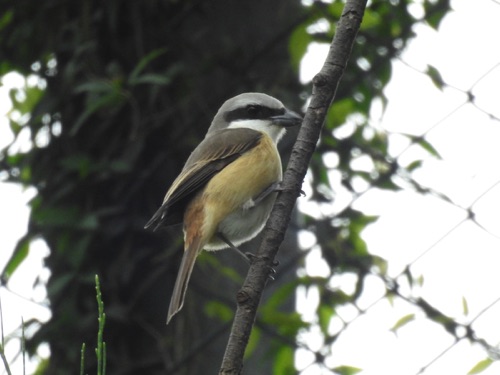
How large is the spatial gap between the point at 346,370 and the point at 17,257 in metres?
1.75

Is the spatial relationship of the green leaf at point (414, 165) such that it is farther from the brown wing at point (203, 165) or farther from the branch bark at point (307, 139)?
the branch bark at point (307, 139)

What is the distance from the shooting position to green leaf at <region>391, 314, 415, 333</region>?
346 centimetres

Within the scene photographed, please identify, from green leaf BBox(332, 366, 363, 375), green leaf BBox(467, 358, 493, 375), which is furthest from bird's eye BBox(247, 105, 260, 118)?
green leaf BBox(467, 358, 493, 375)

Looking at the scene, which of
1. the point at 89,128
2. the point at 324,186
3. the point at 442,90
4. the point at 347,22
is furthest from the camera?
the point at 89,128

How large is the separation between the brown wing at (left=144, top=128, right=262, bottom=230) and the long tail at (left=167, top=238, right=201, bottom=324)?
0.54 ft

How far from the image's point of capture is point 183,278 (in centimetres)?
285

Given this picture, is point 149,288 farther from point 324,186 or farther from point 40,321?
point 324,186

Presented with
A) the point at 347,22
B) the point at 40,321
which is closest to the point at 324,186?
the point at 40,321

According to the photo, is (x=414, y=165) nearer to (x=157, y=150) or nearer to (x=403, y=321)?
(x=403, y=321)

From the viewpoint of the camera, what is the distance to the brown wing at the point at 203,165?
132 inches

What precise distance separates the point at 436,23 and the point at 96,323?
211 cm

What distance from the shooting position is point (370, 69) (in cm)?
398

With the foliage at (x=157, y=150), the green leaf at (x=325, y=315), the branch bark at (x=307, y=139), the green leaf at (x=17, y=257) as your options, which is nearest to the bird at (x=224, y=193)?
the foliage at (x=157, y=150)

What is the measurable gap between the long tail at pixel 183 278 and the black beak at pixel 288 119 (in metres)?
0.83
